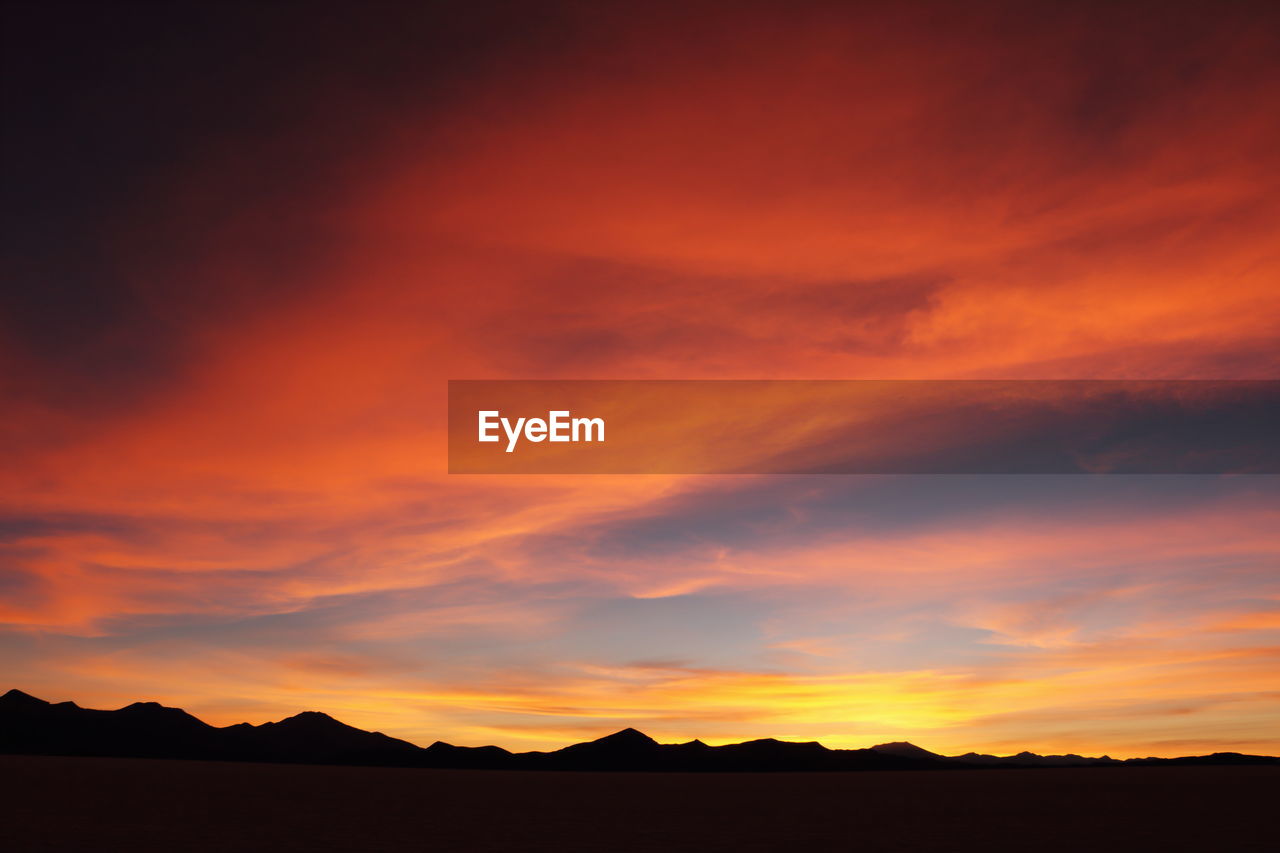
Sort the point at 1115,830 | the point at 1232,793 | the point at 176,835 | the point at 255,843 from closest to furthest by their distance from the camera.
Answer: the point at 255,843 → the point at 176,835 → the point at 1115,830 → the point at 1232,793

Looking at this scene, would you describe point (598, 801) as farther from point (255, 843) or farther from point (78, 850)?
point (78, 850)

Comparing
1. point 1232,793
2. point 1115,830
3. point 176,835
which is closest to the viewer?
point 176,835

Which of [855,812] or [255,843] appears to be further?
[855,812]

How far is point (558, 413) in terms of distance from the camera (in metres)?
38.5

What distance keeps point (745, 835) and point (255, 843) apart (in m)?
15.7

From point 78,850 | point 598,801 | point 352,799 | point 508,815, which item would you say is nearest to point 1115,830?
point 508,815

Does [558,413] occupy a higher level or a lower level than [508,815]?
higher

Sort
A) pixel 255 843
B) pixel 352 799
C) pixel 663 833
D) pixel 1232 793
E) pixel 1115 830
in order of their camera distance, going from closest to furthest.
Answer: pixel 255 843, pixel 663 833, pixel 1115 830, pixel 352 799, pixel 1232 793

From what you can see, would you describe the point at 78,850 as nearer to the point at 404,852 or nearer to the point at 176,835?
the point at 176,835

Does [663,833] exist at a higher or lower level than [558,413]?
lower

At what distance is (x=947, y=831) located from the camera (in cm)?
3762

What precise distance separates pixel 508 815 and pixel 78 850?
2044 centimetres

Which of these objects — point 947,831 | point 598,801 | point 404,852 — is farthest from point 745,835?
point 598,801

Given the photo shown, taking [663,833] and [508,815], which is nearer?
[663,833]
